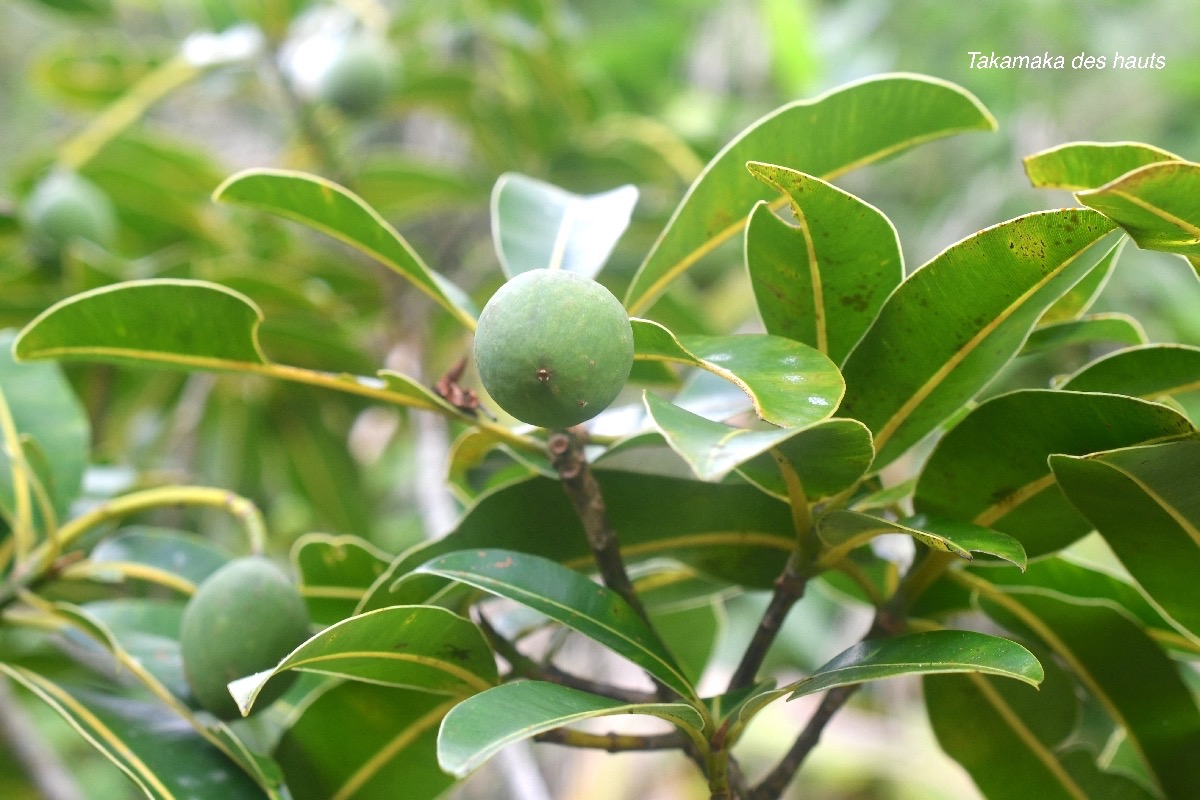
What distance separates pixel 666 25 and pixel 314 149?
0.83m

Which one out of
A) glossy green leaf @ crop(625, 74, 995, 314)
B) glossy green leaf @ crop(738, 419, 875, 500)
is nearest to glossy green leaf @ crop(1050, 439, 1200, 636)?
glossy green leaf @ crop(738, 419, 875, 500)

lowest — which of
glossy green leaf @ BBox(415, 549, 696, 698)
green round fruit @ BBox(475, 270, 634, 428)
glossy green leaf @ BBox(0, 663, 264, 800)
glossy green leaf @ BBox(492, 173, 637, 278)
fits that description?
glossy green leaf @ BBox(0, 663, 264, 800)

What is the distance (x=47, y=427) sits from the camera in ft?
3.07

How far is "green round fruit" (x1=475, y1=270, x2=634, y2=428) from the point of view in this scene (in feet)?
1.69

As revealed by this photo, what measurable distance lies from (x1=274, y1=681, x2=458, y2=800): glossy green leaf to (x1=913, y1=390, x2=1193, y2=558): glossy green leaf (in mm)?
373

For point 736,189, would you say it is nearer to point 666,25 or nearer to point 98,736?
point 98,736

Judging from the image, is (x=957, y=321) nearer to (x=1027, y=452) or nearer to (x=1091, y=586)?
(x=1027, y=452)

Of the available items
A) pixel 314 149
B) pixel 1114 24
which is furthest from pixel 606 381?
pixel 1114 24

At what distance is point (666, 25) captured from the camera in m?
2.11

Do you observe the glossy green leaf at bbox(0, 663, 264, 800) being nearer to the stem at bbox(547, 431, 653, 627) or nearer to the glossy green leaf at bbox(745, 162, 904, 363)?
the stem at bbox(547, 431, 653, 627)

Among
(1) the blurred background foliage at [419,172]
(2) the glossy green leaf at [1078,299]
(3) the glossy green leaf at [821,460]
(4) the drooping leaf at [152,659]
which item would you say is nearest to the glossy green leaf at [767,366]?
(3) the glossy green leaf at [821,460]

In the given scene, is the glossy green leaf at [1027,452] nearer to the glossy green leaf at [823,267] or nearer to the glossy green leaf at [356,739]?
the glossy green leaf at [823,267]

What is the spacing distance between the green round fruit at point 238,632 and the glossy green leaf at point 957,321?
402mm

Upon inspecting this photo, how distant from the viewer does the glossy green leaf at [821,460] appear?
539 millimetres
